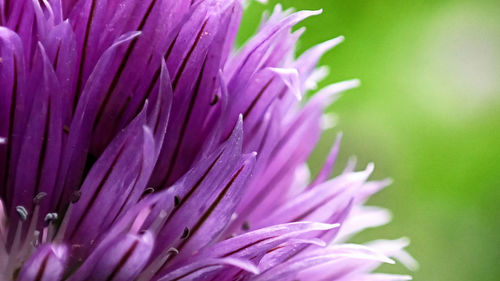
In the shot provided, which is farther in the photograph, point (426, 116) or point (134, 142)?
point (426, 116)

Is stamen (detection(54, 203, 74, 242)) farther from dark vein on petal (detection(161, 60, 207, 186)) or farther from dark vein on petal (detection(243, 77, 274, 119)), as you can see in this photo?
dark vein on petal (detection(243, 77, 274, 119))

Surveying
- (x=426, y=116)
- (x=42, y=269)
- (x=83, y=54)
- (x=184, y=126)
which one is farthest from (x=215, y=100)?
(x=426, y=116)

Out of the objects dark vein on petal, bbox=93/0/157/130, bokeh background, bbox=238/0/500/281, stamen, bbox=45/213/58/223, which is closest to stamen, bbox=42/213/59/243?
stamen, bbox=45/213/58/223

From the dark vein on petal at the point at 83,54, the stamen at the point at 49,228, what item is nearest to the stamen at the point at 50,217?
the stamen at the point at 49,228

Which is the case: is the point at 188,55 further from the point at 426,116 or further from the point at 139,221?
the point at 426,116

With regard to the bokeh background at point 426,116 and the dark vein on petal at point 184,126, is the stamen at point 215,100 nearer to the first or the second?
the dark vein on petal at point 184,126

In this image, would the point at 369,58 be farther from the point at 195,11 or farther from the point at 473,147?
the point at 195,11
